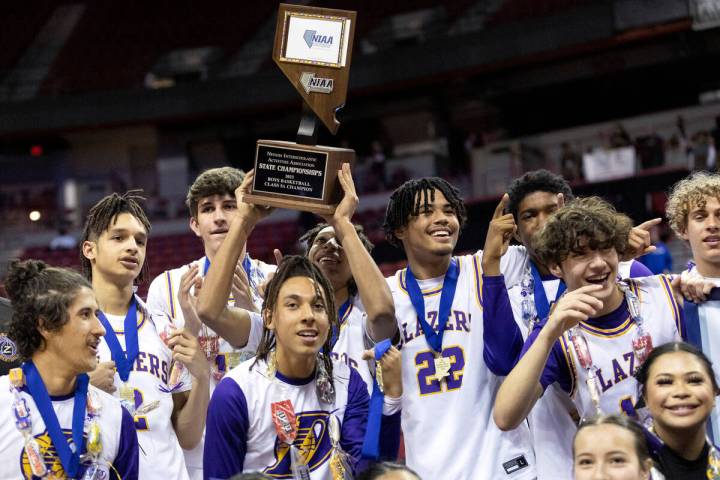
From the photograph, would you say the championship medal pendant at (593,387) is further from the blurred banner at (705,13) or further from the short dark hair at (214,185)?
the blurred banner at (705,13)

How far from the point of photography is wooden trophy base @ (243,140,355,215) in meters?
3.82

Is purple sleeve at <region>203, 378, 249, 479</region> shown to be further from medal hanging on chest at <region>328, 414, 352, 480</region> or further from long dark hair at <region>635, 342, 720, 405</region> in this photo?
long dark hair at <region>635, 342, 720, 405</region>

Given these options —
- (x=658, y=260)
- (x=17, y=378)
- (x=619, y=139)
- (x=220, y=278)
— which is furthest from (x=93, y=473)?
(x=619, y=139)

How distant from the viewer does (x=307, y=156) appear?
12.7 feet

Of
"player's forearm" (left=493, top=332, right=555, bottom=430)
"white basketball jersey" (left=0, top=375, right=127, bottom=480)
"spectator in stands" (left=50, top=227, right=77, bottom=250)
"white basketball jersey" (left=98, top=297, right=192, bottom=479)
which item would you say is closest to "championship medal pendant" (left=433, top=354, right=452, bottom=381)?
"player's forearm" (left=493, top=332, right=555, bottom=430)

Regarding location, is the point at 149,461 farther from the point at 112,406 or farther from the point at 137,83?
the point at 137,83

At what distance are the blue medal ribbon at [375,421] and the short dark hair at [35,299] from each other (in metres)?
1.10

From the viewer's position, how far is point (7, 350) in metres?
3.75

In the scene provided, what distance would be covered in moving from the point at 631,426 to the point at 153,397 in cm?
194

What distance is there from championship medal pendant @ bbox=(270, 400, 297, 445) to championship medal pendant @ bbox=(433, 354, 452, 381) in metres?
0.72

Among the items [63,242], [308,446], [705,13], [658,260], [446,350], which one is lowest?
[308,446]

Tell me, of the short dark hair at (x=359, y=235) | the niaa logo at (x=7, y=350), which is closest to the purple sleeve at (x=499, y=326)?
the short dark hair at (x=359, y=235)

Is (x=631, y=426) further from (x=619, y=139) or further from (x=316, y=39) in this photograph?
(x=619, y=139)

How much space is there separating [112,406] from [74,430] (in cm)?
22
